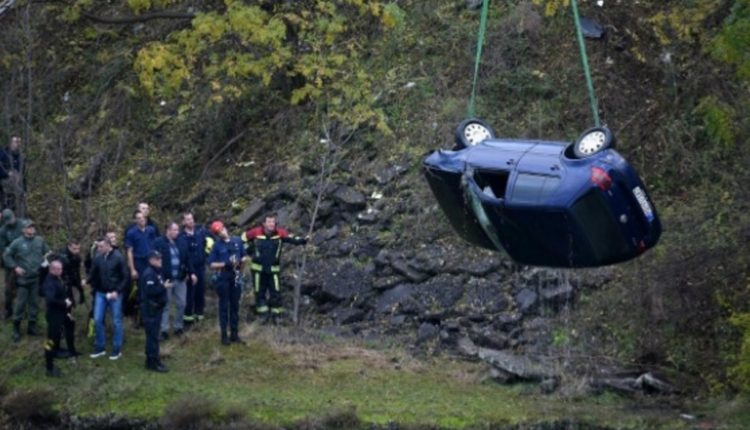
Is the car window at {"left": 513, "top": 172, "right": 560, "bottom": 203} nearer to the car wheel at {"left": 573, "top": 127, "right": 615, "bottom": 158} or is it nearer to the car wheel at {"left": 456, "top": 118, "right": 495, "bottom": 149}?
the car wheel at {"left": 573, "top": 127, "right": 615, "bottom": 158}

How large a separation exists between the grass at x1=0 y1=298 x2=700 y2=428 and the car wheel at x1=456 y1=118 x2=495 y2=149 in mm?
4396

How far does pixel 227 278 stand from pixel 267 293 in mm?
1432

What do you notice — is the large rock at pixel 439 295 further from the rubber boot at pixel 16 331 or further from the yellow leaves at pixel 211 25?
the rubber boot at pixel 16 331

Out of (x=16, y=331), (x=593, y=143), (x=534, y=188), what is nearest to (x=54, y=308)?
(x=16, y=331)

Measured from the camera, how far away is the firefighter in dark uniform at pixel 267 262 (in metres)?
23.8

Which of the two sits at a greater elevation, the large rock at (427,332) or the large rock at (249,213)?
the large rock at (249,213)

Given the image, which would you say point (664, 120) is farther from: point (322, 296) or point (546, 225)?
point (546, 225)

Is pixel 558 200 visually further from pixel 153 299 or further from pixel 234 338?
pixel 234 338

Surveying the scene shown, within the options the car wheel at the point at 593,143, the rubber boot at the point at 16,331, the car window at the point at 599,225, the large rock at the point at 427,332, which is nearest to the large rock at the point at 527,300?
the large rock at the point at 427,332

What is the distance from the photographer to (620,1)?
28.6 meters

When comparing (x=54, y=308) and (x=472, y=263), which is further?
(x=472, y=263)

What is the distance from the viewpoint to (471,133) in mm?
17484

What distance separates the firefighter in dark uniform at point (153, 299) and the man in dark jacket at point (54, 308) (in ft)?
3.53

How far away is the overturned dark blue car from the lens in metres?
16.4
